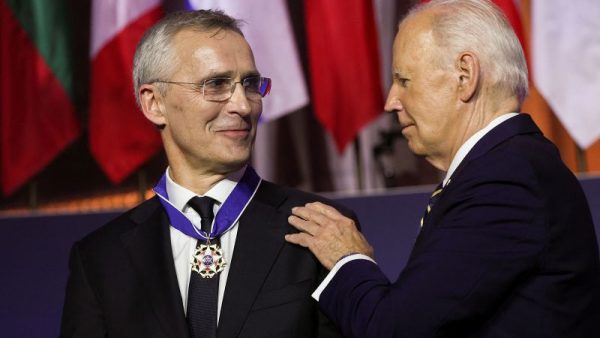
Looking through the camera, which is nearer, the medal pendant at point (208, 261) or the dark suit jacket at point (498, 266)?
the dark suit jacket at point (498, 266)

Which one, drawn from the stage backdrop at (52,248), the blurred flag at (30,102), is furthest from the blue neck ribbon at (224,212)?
the blurred flag at (30,102)

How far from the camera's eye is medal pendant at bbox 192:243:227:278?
1921mm

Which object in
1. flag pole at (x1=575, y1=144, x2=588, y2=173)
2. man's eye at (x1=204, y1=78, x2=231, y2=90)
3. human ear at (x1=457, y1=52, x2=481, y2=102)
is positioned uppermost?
man's eye at (x1=204, y1=78, x2=231, y2=90)

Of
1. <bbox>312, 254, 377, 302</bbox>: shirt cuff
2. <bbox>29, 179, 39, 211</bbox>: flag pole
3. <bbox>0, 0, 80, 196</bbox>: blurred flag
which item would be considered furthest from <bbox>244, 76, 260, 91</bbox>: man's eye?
<bbox>29, 179, 39, 211</bbox>: flag pole

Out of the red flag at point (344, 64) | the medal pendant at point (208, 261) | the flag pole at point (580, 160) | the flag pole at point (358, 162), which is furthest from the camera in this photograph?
the flag pole at point (358, 162)

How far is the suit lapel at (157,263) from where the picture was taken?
188 cm

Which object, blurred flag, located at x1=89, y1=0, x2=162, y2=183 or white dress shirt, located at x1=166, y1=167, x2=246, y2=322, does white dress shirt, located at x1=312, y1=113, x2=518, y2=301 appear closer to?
white dress shirt, located at x1=166, y1=167, x2=246, y2=322

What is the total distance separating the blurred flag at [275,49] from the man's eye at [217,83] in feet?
6.35

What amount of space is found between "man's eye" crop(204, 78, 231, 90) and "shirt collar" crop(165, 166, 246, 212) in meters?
0.20

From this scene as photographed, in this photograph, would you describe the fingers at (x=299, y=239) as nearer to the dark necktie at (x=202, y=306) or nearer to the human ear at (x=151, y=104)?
the dark necktie at (x=202, y=306)

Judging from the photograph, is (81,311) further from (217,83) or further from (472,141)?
(472,141)

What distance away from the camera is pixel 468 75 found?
1821mm

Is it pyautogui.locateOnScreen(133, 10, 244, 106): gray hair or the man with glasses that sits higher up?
pyautogui.locateOnScreen(133, 10, 244, 106): gray hair

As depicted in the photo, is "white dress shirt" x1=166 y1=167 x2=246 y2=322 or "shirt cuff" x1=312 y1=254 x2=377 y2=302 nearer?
"shirt cuff" x1=312 y1=254 x2=377 y2=302
